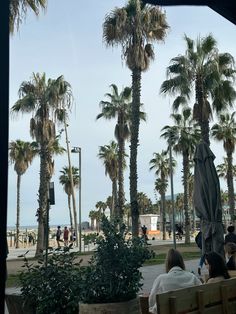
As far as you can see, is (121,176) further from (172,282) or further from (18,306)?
(172,282)

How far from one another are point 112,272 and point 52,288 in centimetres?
78

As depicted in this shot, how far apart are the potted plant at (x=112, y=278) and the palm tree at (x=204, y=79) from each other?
18.7 metres

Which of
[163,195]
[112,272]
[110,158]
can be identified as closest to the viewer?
[112,272]

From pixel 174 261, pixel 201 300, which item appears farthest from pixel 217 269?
pixel 201 300

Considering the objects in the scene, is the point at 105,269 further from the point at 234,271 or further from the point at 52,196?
the point at 52,196

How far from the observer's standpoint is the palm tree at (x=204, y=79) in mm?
24453

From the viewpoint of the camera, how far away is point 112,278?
5.41 meters

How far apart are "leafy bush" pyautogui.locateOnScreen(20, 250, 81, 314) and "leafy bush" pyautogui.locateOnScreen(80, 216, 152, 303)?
0.65ft

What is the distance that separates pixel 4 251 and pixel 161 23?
24.6 meters

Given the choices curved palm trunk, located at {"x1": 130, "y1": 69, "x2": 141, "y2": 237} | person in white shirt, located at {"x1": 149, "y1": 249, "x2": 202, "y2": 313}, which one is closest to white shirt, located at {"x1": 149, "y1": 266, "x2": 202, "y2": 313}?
person in white shirt, located at {"x1": 149, "y1": 249, "x2": 202, "y2": 313}

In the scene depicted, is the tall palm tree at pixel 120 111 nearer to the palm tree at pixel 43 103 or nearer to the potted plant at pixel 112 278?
the palm tree at pixel 43 103

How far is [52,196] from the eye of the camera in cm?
1180

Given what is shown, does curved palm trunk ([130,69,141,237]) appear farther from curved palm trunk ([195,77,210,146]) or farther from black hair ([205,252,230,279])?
black hair ([205,252,230,279])

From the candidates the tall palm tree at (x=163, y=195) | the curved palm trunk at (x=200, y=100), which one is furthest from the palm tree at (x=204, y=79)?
the tall palm tree at (x=163, y=195)
